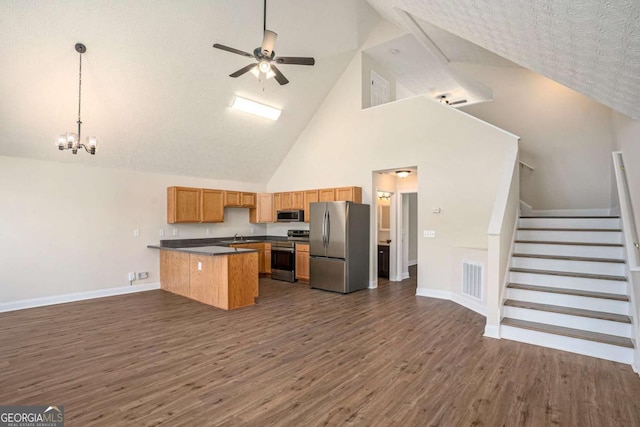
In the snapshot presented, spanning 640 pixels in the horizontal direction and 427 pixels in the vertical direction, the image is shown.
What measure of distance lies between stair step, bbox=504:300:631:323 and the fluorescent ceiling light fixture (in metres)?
5.44

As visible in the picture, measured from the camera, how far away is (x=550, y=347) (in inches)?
140

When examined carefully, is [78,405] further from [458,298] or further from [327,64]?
[327,64]

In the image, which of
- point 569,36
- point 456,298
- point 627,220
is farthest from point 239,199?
point 627,220

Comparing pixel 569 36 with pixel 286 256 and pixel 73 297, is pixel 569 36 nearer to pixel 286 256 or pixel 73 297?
pixel 286 256

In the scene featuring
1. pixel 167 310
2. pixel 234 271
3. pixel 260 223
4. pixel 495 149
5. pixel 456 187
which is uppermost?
pixel 495 149

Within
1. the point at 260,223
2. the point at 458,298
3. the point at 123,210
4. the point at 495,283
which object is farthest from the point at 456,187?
the point at 123,210

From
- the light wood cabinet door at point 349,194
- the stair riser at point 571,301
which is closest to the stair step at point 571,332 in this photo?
the stair riser at point 571,301

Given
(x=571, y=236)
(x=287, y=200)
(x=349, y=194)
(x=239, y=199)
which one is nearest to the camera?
(x=571, y=236)

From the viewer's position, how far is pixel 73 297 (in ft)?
18.6

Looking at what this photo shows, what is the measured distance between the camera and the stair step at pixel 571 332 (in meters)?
3.25

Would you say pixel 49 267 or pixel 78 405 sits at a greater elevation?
pixel 49 267

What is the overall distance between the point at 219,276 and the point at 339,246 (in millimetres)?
2329

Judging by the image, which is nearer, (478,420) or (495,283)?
(478,420)

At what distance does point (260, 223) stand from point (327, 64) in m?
4.43
